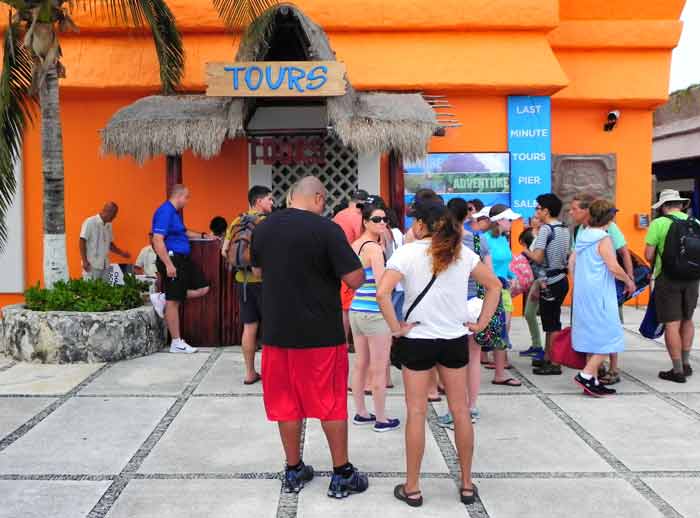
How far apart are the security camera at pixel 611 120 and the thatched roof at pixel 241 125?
368 cm

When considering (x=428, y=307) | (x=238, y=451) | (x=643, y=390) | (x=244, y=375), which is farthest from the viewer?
(x=244, y=375)

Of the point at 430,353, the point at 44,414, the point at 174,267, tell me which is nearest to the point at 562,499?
the point at 430,353

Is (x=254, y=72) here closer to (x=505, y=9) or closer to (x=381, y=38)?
(x=381, y=38)

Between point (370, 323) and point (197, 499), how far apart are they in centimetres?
169

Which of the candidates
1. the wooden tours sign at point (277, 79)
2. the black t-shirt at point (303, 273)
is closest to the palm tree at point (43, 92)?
the wooden tours sign at point (277, 79)

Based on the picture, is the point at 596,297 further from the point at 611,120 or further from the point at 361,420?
the point at 611,120

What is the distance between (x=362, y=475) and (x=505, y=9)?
8.04 meters

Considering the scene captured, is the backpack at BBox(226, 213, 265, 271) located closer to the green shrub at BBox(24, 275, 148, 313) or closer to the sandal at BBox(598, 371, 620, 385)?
the green shrub at BBox(24, 275, 148, 313)

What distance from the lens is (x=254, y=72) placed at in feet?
27.1

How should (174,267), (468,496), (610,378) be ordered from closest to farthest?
(468,496)
(610,378)
(174,267)

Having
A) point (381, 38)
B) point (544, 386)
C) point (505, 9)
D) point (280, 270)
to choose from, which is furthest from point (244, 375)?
point (505, 9)

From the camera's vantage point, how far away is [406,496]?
4004mm

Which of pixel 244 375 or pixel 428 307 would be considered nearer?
pixel 428 307

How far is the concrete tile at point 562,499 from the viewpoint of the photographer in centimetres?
387
